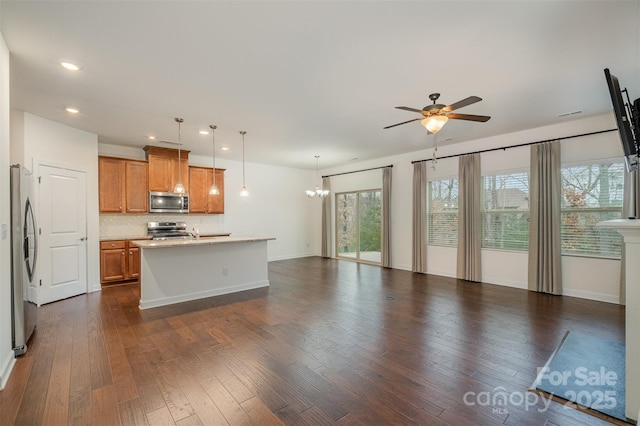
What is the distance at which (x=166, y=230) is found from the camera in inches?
258

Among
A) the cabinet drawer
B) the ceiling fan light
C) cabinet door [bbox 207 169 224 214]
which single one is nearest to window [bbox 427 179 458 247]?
the ceiling fan light

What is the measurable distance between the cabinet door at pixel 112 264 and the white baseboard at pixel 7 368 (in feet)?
10.1

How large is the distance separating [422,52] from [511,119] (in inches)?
114

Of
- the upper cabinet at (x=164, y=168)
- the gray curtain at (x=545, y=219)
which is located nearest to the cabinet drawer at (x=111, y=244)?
the upper cabinet at (x=164, y=168)

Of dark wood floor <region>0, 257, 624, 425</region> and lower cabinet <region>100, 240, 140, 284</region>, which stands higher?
lower cabinet <region>100, 240, 140, 284</region>

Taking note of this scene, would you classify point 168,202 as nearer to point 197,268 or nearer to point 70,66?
point 197,268

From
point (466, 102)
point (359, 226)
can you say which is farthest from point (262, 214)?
point (466, 102)

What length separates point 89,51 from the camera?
2.63 meters

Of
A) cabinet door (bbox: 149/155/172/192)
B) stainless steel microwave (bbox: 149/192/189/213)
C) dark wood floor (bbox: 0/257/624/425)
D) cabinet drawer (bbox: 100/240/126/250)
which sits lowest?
dark wood floor (bbox: 0/257/624/425)

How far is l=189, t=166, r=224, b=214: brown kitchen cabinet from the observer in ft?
22.3

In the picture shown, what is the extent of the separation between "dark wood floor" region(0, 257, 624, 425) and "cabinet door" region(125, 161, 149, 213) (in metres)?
2.01

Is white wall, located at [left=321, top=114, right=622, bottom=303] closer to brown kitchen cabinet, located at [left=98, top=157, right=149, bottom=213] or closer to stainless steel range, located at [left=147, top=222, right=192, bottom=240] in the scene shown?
stainless steel range, located at [left=147, top=222, right=192, bottom=240]

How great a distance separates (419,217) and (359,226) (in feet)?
6.80

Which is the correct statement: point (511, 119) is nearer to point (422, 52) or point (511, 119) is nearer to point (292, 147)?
point (422, 52)
